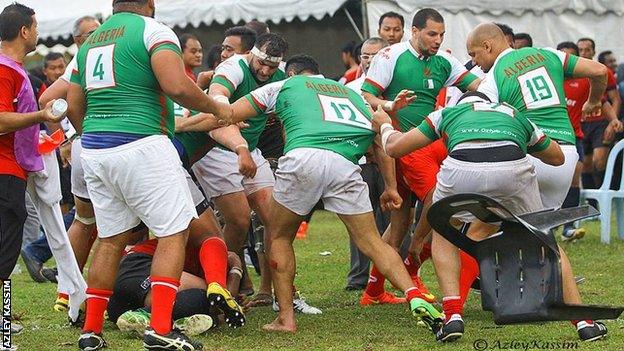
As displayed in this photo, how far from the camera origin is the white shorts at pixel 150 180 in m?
6.84

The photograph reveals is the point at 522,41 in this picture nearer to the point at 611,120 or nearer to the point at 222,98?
the point at 611,120

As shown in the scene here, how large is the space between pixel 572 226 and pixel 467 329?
19.8 ft

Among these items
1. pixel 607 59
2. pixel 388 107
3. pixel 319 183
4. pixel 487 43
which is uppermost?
pixel 487 43

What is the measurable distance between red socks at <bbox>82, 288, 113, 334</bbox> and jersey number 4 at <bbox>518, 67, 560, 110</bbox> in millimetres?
3148

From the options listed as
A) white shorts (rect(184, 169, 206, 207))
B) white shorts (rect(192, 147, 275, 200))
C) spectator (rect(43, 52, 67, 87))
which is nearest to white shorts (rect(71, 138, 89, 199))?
white shorts (rect(192, 147, 275, 200))

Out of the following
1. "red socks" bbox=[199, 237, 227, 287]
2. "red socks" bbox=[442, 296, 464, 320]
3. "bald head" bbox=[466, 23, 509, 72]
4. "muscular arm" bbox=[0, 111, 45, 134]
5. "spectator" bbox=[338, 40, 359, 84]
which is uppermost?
"bald head" bbox=[466, 23, 509, 72]

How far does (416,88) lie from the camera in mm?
9273

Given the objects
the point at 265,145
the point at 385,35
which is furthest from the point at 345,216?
the point at 385,35

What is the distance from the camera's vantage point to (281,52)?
28.5 ft

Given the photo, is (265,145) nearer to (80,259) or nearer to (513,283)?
(80,259)

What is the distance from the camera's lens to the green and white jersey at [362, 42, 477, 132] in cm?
925

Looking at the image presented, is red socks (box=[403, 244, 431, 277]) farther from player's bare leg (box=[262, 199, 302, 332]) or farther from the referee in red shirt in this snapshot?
the referee in red shirt

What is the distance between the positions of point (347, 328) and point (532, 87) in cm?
209

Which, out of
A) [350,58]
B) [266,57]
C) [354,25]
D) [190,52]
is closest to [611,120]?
[350,58]
